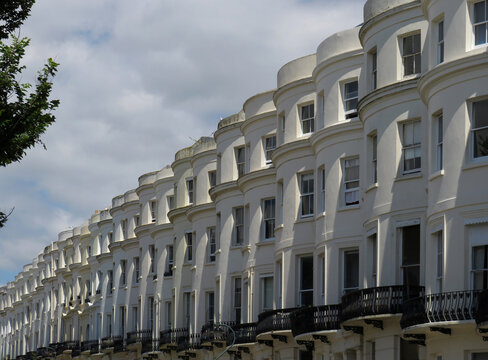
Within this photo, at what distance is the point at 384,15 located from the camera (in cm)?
3825

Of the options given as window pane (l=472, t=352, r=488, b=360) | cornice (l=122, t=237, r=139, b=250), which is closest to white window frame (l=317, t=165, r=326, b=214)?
window pane (l=472, t=352, r=488, b=360)

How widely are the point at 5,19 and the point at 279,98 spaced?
26492mm

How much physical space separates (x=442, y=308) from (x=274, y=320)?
16627 millimetres

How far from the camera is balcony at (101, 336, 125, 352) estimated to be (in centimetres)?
7938

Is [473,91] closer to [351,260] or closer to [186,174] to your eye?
[351,260]

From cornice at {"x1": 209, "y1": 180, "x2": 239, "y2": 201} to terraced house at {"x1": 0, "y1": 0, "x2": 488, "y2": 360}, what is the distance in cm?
8

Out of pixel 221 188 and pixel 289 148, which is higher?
pixel 289 148

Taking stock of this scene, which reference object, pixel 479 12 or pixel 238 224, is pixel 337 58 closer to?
pixel 479 12

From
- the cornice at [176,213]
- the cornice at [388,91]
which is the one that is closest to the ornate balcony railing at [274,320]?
the cornice at [388,91]

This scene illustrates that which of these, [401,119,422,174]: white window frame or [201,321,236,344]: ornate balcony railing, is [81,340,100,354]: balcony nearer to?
Result: [201,321,236,344]: ornate balcony railing

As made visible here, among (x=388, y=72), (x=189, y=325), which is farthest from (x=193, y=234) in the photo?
(x=388, y=72)

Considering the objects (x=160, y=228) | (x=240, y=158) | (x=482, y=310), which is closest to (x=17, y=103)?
(x=482, y=310)

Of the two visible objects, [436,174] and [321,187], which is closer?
[436,174]

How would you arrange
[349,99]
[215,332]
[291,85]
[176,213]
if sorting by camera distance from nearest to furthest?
[349,99] → [291,85] → [215,332] → [176,213]
